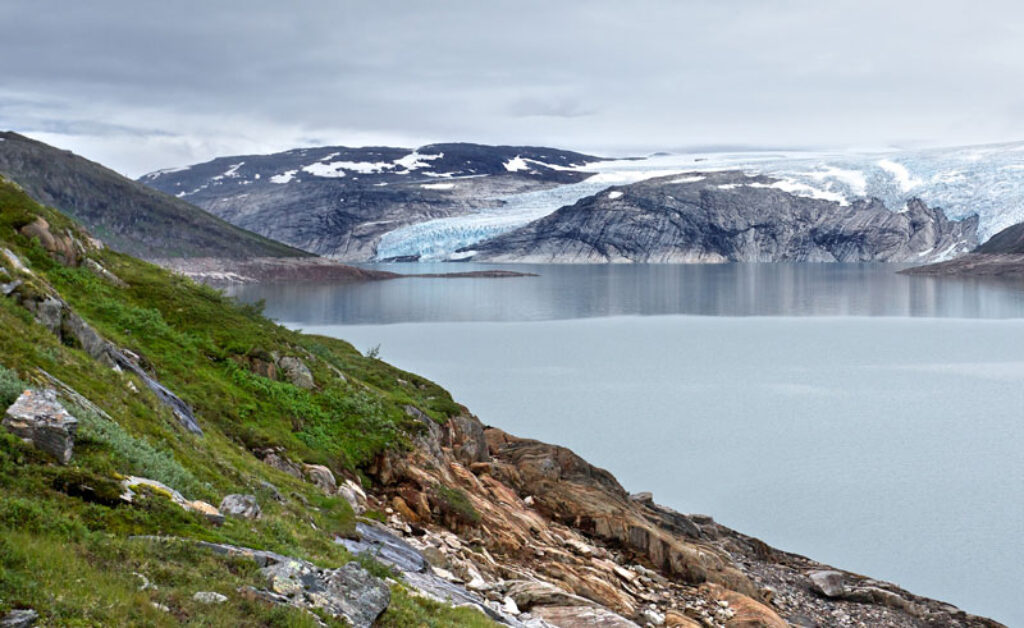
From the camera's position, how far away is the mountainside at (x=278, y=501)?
6.91m

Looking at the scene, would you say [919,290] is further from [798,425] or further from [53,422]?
[53,422]

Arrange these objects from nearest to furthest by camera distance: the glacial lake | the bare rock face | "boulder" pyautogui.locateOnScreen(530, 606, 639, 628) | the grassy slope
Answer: the grassy slope
the bare rock face
"boulder" pyautogui.locateOnScreen(530, 606, 639, 628)
the glacial lake

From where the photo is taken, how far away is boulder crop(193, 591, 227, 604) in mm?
6614

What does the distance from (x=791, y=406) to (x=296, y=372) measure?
26108mm

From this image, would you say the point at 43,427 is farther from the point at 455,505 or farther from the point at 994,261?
the point at 994,261

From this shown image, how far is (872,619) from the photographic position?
1745 centimetres

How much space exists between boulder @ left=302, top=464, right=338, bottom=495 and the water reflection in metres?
61.6

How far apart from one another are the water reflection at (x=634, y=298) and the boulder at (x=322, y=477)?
6159cm

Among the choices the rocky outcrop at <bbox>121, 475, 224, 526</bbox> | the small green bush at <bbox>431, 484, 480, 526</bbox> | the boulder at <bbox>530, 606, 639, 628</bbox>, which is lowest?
the boulder at <bbox>530, 606, 639, 628</bbox>

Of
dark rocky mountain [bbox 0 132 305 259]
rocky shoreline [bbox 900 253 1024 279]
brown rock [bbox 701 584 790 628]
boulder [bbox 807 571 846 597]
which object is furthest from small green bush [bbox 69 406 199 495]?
rocky shoreline [bbox 900 253 1024 279]

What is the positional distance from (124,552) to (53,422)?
5.86ft

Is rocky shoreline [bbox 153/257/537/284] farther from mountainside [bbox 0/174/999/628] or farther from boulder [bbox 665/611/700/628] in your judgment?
boulder [bbox 665/611/700/628]

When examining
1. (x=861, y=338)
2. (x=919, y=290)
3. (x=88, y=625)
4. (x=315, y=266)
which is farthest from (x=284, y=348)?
(x=315, y=266)

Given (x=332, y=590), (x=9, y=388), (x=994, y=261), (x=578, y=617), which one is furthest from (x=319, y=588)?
(x=994, y=261)
